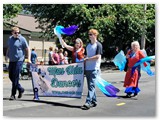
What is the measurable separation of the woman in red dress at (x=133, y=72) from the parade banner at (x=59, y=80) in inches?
86.0

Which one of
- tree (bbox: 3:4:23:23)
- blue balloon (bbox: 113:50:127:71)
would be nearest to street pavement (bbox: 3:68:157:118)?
blue balloon (bbox: 113:50:127:71)

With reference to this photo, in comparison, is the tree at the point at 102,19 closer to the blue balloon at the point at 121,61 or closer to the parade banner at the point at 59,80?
the blue balloon at the point at 121,61

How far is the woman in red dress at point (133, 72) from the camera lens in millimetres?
11273

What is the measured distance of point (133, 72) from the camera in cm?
1144

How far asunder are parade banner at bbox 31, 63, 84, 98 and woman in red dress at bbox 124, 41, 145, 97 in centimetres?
219

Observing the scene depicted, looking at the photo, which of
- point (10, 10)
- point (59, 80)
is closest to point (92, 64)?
point (59, 80)

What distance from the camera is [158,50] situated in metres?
11.3

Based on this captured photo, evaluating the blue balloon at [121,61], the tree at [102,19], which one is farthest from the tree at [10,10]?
the blue balloon at [121,61]

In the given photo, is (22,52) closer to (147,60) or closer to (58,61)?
(147,60)

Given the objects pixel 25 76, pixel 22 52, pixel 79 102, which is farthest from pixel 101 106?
pixel 25 76

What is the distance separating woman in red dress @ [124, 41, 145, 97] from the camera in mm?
11273

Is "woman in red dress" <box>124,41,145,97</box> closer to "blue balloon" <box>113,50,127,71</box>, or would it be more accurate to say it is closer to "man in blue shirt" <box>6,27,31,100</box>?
"blue balloon" <box>113,50,127,71</box>

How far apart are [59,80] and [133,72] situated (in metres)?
2.64

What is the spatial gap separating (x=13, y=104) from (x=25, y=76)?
10453mm
